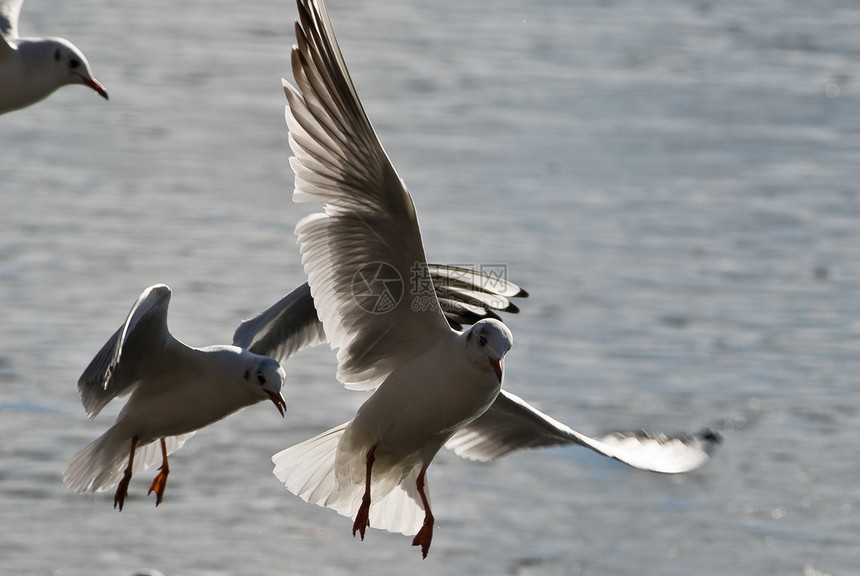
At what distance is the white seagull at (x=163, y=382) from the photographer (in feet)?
16.4

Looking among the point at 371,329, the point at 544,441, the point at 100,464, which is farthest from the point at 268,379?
the point at 544,441

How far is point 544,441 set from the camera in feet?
19.1

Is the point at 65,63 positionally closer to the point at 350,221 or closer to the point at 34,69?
the point at 34,69

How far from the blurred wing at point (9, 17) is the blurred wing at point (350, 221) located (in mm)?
2542

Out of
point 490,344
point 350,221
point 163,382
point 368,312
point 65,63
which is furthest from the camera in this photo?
point 65,63

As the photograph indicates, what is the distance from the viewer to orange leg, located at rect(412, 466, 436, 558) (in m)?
5.27

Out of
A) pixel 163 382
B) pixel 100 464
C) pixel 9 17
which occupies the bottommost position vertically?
pixel 100 464

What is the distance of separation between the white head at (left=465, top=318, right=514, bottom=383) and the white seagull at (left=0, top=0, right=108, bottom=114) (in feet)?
7.65

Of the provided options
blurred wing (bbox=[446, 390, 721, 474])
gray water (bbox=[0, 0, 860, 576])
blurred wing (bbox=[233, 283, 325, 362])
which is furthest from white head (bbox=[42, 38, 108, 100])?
gray water (bbox=[0, 0, 860, 576])

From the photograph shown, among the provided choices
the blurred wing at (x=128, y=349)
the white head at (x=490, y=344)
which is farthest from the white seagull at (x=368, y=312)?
the blurred wing at (x=128, y=349)

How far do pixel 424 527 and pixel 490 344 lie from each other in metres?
0.98

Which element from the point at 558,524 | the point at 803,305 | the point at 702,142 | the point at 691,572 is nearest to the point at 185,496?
the point at 558,524

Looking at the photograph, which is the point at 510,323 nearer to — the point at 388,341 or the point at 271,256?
the point at 271,256

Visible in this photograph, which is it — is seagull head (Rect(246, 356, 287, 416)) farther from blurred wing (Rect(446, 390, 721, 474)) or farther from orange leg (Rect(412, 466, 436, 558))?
blurred wing (Rect(446, 390, 721, 474))
